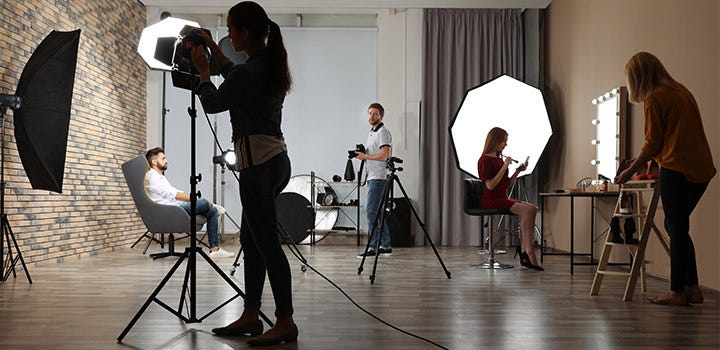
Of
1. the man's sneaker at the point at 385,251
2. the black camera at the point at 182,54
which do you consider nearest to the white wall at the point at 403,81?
the man's sneaker at the point at 385,251

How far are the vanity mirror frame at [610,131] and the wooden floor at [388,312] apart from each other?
962 mm

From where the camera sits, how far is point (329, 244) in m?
8.31

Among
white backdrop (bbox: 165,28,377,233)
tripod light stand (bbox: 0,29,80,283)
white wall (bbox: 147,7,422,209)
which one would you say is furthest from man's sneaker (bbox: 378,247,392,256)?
tripod light stand (bbox: 0,29,80,283)

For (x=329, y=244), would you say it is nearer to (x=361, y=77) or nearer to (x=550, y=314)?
(x=361, y=77)

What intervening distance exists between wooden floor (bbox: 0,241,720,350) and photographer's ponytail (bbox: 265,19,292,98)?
3.04 ft

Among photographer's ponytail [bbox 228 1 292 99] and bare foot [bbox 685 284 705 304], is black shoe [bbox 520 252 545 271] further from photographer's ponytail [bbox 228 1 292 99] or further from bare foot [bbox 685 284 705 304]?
photographer's ponytail [bbox 228 1 292 99]

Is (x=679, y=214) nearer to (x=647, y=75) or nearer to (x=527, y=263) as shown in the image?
(x=647, y=75)

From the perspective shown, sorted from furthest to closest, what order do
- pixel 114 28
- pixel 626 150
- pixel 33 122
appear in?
pixel 114 28, pixel 626 150, pixel 33 122

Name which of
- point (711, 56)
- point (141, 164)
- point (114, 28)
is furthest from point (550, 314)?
point (114, 28)

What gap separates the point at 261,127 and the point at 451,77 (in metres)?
6.06

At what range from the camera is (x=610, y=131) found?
5.66 m

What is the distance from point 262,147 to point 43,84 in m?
2.79

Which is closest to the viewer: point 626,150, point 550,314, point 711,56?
point 550,314

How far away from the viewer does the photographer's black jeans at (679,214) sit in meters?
3.50
